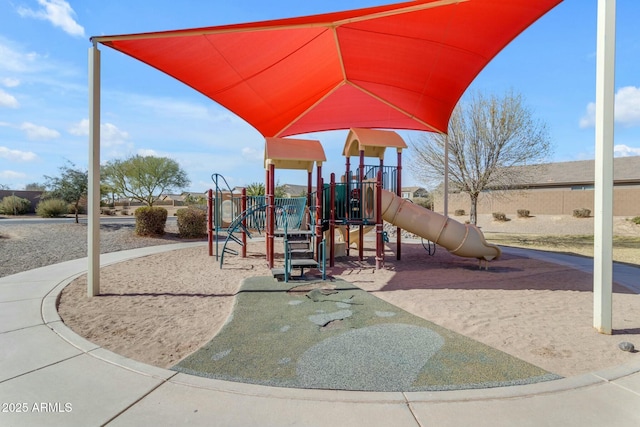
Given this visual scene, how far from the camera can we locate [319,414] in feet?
9.05

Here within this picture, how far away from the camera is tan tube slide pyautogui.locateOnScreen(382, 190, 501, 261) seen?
10.2 meters

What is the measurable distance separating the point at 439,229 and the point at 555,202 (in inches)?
1206

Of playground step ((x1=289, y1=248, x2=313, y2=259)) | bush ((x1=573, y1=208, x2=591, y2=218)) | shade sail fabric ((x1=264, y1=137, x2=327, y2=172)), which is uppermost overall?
shade sail fabric ((x1=264, y1=137, x2=327, y2=172))

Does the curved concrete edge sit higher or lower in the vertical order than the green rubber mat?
higher

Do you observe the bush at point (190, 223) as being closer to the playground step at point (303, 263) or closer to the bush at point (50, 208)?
the playground step at point (303, 263)

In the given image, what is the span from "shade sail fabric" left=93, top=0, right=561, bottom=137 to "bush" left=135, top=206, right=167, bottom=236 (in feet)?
23.9

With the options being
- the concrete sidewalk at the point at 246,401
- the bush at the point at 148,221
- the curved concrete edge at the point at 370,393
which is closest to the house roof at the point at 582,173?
the bush at the point at 148,221

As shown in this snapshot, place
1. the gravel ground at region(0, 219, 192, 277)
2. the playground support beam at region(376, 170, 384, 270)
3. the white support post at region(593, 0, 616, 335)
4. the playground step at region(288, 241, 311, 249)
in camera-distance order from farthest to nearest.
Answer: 1. the gravel ground at region(0, 219, 192, 277)
2. the playground support beam at region(376, 170, 384, 270)
3. the playground step at region(288, 241, 311, 249)
4. the white support post at region(593, 0, 616, 335)

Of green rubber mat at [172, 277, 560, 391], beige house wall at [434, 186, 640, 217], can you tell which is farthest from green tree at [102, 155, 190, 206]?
green rubber mat at [172, 277, 560, 391]

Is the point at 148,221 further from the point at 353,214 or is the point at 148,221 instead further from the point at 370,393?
the point at 370,393

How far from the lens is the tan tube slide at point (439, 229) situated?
1016cm

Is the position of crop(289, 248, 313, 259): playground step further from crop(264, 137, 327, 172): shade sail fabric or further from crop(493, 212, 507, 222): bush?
crop(493, 212, 507, 222): bush

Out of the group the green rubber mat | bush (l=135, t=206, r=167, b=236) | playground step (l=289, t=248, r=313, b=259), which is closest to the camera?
the green rubber mat

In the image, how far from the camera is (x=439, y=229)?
10156 millimetres
